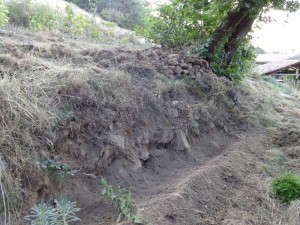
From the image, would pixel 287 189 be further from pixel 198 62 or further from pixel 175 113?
pixel 198 62

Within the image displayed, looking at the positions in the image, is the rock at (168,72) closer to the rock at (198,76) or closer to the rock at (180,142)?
the rock at (198,76)

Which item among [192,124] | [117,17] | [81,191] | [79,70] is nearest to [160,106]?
[192,124]

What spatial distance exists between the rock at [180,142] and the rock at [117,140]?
2.87 ft

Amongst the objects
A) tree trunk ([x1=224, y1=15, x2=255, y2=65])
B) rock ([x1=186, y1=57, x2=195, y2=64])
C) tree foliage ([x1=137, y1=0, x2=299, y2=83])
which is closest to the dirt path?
rock ([x1=186, y1=57, x2=195, y2=64])

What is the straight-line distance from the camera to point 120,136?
3.33 m

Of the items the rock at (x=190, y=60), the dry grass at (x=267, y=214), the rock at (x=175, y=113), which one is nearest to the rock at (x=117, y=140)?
the rock at (x=175, y=113)

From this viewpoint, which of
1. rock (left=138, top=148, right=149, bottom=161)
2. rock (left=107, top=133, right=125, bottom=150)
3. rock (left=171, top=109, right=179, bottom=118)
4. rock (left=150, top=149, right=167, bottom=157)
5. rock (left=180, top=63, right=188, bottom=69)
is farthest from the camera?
rock (left=180, top=63, right=188, bottom=69)

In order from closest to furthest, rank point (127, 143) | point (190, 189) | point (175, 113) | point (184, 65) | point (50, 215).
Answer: point (50, 215) → point (190, 189) → point (127, 143) → point (175, 113) → point (184, 65)

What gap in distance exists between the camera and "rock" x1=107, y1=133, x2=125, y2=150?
3.22 metres

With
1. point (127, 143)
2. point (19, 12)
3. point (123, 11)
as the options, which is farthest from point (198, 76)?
point (123, 11)

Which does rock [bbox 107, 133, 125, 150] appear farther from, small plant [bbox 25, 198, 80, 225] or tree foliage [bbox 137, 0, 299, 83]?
tree foliage [bbox 137, 0, 299, 83]

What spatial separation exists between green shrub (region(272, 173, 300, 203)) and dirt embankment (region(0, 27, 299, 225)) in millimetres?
259

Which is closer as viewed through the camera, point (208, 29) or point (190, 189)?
point (190, 189)

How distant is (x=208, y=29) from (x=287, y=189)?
383cm
